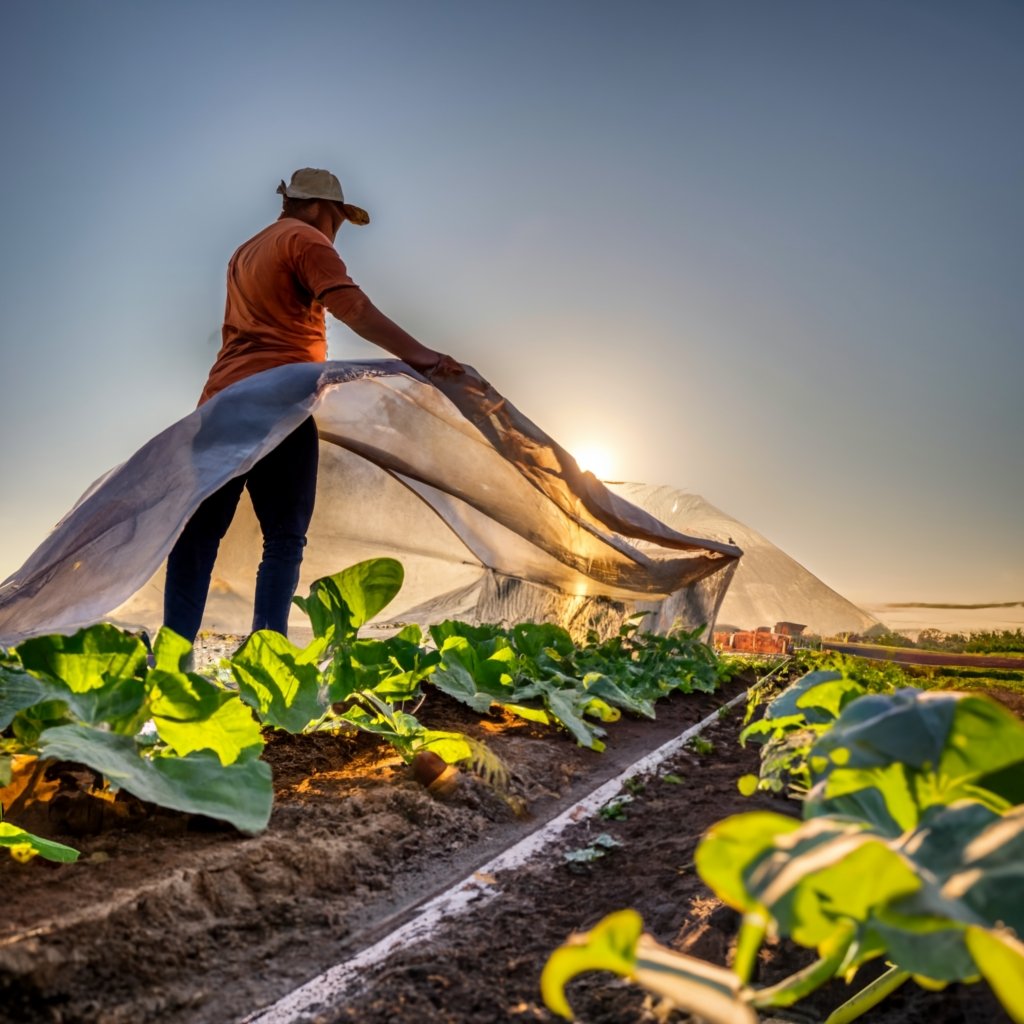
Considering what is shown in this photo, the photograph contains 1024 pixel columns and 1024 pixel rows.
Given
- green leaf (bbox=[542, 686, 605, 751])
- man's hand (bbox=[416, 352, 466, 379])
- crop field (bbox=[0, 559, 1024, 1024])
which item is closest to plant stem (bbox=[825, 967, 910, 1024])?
crop field (bbox=[0, 559, 1024, 1024])

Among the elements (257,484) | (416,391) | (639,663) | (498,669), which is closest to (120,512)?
(257,484)

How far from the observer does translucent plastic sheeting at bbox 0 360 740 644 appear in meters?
2.25

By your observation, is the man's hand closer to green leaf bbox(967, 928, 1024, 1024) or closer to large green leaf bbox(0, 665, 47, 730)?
large green leaf bbox(0, 665, 47, 730)

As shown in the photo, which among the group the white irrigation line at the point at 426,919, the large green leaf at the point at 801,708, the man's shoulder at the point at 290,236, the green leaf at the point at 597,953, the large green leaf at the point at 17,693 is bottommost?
the white irrigation line at the point at 426,919

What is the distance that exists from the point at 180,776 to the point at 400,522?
307cm

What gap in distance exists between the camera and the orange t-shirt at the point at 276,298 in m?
2.94

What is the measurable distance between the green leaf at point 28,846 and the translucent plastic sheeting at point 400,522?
91 centimetres

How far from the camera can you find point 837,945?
1.79 feet

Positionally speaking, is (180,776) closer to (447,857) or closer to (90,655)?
(90,655)

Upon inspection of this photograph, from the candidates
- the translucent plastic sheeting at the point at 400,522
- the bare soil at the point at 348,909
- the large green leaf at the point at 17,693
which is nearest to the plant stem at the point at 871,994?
the bare soil at the point at 348,909

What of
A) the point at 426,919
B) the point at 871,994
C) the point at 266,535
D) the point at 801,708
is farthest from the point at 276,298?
the point at 871,994

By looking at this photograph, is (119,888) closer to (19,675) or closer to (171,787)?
(171,787)

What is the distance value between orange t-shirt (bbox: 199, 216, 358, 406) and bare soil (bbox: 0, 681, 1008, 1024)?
1.54 meters

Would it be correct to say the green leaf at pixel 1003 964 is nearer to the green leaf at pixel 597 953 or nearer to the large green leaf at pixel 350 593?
the green leaf at pixel 597 953
